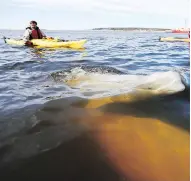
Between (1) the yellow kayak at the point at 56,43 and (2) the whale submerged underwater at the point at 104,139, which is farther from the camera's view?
(1) the yellow kayak at the point at 56,43

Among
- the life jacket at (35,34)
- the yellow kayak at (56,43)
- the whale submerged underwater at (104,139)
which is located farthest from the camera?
the life jacket at (35,34)

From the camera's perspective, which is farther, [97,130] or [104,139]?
[97,130]

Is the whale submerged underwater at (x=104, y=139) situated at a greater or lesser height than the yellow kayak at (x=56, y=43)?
greater

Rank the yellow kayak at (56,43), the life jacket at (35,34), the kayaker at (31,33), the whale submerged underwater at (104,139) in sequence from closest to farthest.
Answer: the whale submerged underwater at (104,139) < the yellow kayak at (56,43) < the kayaker at (31,33) < the life jacket at (35,34)

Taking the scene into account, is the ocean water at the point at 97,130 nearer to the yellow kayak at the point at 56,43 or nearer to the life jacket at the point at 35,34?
the yellow kayak at the point at 56,43

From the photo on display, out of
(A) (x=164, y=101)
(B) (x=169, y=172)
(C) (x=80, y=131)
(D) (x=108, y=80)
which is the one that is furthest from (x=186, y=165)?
(D) (x=108, y=80)

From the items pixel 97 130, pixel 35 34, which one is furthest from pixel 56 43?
pixel 97 130

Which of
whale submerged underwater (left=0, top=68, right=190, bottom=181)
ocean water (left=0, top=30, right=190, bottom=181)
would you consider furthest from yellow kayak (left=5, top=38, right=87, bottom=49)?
whale submerged underwater (left=0, top=68, right=190, bottom=181)

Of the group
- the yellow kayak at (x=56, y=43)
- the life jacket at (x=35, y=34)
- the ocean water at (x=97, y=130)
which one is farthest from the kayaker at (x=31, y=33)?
the ocean water at (x=97, y=130)

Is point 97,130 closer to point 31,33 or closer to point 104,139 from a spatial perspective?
point 104,139

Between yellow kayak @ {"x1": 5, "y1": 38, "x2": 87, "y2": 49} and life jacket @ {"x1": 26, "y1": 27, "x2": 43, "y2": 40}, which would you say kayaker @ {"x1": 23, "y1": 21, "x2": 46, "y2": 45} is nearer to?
life jacket @ {"x1": 26, "y1": 27, "x2": 43, "y2": 40}

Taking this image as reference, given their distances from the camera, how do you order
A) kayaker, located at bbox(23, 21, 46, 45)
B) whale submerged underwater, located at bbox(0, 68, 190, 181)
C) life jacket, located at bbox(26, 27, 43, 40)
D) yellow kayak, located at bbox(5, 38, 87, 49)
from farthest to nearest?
life jacket, located at bbox(26, 27, 43, 40) → kayaker, located at bbox(23, 21, 46, 45) → yellow kayak, located at bbox(5, 38, 87, 49) → whale submerged underwater, located at bbox(0, 68, 190, 181)

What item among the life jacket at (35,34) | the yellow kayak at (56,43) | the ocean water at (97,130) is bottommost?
the yellow kayak at (56,43)

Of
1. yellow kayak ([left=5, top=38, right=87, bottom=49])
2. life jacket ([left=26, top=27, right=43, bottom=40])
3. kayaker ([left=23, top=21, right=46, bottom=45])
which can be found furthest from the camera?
life jacket ([left=26, top=27, right=43, bottom=40])
